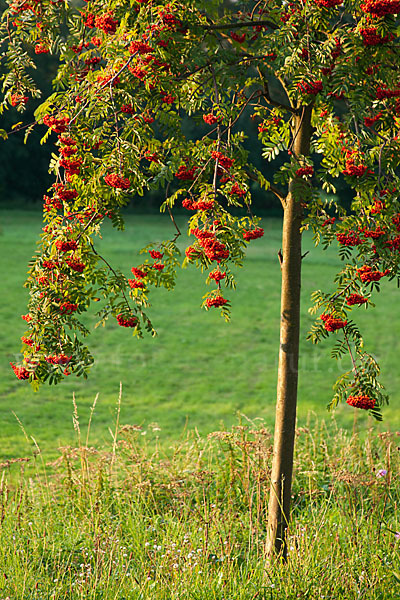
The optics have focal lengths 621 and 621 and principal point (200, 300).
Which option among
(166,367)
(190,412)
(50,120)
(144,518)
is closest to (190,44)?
(50,120)

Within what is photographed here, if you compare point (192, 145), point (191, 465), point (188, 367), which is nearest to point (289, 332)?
point (192, 145)

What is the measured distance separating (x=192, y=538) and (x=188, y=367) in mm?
6523

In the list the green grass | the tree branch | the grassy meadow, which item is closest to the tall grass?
the grassy meadow

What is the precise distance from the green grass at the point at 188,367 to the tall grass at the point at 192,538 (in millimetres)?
711

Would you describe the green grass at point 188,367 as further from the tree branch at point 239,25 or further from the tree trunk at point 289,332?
the tree branch at point 239,25

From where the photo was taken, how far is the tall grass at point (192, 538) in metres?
3.18

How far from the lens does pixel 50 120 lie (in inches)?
110

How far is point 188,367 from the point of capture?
33.5 ft

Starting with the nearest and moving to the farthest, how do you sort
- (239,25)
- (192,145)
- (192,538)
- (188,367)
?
(239,25)
(192,145)
(192,538)
(188,367)

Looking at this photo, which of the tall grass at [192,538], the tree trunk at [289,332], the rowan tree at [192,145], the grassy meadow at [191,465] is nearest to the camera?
the rowan tree at [192,145]

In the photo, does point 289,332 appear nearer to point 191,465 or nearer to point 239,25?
point 239,25

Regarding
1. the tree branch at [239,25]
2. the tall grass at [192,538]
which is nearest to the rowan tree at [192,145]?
the tree branch at [239,25]

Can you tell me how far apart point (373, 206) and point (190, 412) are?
231 inches

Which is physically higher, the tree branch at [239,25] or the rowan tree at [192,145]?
the tree branch at [239,25]
